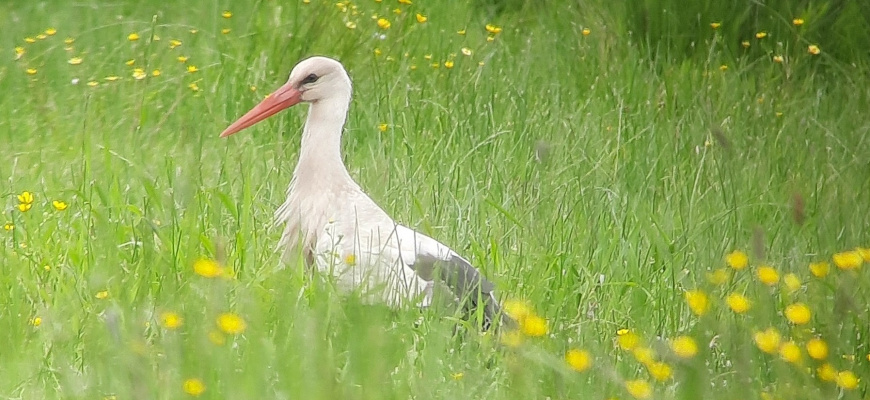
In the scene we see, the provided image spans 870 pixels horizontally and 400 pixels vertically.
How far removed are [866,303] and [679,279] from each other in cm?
60

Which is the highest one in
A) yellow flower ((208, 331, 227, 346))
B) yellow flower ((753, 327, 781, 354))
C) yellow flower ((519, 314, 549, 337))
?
yellow flower ((753, 327, 781, 354))

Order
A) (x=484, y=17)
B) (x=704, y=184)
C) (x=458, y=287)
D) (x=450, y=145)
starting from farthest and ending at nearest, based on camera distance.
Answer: (x=484, y=17) < (x=450, y=145) < (x=704, y=184) < (x=458, y=287)

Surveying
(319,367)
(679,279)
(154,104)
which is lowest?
(154,104)

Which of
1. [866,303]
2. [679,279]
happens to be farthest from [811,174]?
[866,303]

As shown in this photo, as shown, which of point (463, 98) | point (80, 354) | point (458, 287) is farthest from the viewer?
point (463, 98)

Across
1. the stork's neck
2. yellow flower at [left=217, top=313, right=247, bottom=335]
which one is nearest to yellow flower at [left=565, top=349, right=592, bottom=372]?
yellow flower at [left=217, top=313, right=247, bottom=335]

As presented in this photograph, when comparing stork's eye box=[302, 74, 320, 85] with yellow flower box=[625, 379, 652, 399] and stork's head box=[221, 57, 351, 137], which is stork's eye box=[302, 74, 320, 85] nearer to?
stork's head box=[221, 57, 351, 137]

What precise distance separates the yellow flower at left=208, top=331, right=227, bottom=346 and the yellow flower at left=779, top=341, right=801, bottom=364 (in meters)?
1.17

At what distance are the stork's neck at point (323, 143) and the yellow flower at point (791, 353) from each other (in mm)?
1574

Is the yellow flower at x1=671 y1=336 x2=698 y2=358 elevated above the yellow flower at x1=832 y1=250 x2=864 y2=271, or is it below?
above

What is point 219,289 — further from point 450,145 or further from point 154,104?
point 154,104

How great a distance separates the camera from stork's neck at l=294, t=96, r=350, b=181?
3.82 meters

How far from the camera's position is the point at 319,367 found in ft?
8.27

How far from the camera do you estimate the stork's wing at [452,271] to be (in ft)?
10.6
